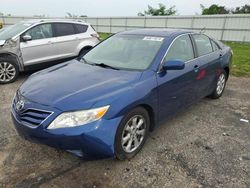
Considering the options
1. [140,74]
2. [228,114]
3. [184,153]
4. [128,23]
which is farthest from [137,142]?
[128,23]

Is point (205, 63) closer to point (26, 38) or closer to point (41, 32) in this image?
point (26, 38)

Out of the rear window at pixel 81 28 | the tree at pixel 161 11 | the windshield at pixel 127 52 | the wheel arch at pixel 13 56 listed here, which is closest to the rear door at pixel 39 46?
the wheel arch at pixel 13 56

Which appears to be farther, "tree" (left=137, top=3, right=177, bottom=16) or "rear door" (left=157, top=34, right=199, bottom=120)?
"tree" (left=137, top=3, right=177, bottom=16)

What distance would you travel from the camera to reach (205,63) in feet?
14.4

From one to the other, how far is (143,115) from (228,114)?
2.31 metres

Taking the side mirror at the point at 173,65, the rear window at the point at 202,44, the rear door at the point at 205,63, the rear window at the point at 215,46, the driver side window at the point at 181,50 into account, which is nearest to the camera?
the side mirror at the point at 173,65

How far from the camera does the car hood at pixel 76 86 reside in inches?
104

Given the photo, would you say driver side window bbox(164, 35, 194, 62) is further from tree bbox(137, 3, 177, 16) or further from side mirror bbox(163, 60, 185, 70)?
tree bbox(137, 3, 177, 16)

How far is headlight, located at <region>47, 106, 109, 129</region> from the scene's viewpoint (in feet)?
8.25

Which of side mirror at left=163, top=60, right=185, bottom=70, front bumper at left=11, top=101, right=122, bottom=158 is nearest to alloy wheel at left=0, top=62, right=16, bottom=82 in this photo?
front bumper at left=11, top=101, right=122, bottom=158

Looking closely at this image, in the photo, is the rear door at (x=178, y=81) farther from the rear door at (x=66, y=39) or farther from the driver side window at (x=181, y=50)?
the rear door at (x=66, y=39)

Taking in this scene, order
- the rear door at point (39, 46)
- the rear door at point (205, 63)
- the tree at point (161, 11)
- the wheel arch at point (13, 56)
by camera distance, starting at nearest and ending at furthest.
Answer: the rear door at point (205, 63) < the wheel arch at point (13, 56) < the rear door at point (39, 46) < the tree at point (161, 11)

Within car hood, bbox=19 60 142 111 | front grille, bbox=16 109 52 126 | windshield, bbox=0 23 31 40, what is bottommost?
front grille, bbox=16 109 52 126

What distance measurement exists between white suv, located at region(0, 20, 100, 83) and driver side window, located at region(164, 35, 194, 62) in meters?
4.27
